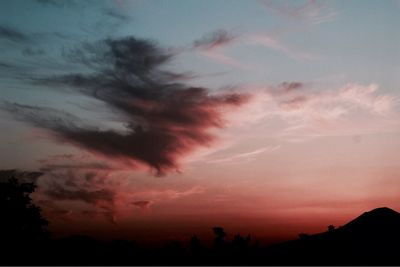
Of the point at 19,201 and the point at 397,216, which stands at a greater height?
the point at 19,201

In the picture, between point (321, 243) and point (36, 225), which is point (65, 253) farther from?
point (321, 243)

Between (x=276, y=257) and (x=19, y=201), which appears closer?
(x=276, y=257)

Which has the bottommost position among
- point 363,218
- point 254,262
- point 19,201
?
point 254,262

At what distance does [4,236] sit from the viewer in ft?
132

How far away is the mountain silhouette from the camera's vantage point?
75.3ft

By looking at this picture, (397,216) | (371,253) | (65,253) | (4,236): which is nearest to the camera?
(371,253)

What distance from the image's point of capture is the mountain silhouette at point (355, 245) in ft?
75.3

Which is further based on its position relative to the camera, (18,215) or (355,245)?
(18,215)

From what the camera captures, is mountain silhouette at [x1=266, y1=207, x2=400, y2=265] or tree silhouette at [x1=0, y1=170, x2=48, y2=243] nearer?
mountain silhouette at [x1=266, y1=207, x2=400, y2=265]

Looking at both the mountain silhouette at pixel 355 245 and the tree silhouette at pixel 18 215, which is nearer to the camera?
the mountain silhouette at pixel 355 245

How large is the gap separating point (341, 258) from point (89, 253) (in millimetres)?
22387

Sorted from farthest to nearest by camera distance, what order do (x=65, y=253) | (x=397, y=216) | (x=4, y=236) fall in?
(x=4, y=236)
(x=65, y=253)
(x=397, y=216)

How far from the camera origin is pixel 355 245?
2386cm

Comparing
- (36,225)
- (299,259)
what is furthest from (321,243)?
(36,225)
